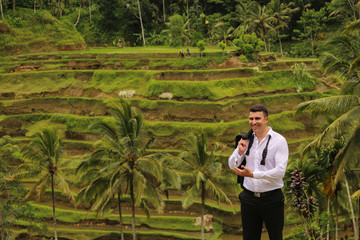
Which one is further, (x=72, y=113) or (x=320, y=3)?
(x=320, y=3)

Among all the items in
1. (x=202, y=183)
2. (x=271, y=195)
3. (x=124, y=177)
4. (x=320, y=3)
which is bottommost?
(x=202, y=183)

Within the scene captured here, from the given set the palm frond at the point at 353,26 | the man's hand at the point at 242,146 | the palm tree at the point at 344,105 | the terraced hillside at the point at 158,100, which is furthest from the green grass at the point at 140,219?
the man's hand at the point at 242,146

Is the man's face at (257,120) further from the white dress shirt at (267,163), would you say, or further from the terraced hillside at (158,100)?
the terraced hillside at (158,100)

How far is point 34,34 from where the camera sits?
4241cm

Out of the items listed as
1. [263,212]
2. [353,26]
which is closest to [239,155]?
[263,212]

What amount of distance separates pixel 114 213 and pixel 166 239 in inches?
171

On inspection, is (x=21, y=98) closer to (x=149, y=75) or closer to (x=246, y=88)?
(x=149, y=75)

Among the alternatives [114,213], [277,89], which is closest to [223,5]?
[277,89]

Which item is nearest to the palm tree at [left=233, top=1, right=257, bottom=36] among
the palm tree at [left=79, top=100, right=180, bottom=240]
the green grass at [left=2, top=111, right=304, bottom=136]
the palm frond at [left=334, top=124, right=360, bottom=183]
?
the green grass at [left=2, top=111, right=304, bottom=136]

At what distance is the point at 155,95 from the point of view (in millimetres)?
31312

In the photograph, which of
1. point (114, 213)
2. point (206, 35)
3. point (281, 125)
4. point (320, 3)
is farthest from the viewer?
point (320, 3)

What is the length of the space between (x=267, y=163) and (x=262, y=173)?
28 centimetres

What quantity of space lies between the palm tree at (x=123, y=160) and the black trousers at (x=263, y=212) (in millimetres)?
12224

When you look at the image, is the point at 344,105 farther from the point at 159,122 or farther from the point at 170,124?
the point at 159,122
